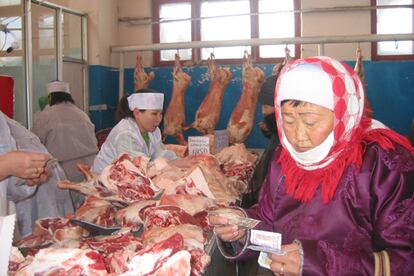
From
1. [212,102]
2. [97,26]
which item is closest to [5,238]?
[212,102]

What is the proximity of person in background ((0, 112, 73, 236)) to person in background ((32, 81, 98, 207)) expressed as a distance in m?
1.27

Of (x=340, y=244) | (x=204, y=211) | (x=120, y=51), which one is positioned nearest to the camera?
(x=340, y=244)

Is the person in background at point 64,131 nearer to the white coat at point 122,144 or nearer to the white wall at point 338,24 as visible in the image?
the white coat at point 122,144

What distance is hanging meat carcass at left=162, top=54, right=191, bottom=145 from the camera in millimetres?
5398

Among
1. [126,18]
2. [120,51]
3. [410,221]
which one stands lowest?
[410,221]

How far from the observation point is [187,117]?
6.10 metres

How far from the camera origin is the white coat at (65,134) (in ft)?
14.8

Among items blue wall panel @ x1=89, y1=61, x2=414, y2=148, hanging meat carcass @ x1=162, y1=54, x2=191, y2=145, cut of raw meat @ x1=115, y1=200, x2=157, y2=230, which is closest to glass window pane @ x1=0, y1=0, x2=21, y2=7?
blue wall panel @ x1=89, y1=61, x2=414, y2=148

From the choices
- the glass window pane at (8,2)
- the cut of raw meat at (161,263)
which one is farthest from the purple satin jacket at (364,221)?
the glass window pane at (8,2)

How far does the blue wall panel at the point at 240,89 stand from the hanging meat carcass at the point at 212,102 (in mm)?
399

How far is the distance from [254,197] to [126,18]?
4296 mm

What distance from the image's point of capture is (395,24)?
6.05 meters

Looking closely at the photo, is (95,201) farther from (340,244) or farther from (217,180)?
(340,244)

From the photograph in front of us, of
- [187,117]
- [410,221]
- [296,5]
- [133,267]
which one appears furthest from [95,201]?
[296,5]
